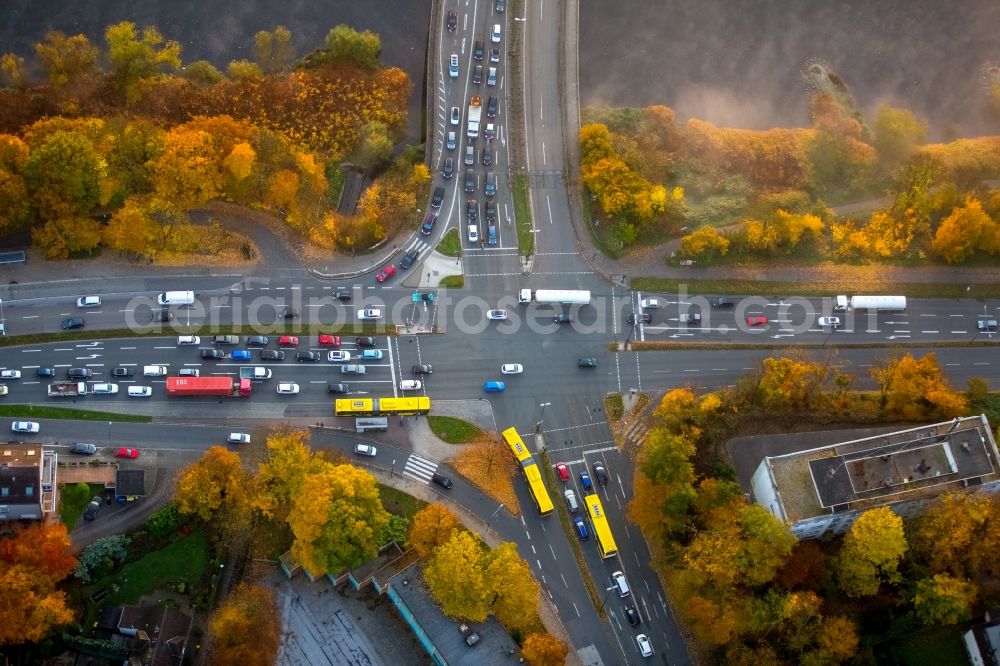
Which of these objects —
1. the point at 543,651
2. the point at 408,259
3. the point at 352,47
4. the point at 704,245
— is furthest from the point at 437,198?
the point at 543,651

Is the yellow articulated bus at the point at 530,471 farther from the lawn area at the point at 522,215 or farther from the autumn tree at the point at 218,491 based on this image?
the autumn tree at the point at 218,491

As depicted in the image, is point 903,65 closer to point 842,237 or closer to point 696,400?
point 842,237

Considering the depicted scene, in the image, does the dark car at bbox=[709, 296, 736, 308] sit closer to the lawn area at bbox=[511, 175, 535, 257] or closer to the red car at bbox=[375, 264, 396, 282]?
the lawn area at bbox=[511, 175, 535, 257]

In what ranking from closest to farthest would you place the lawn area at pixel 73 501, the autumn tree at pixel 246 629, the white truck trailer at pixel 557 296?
1. the autumn tree at pixel 246 629
2. the lawn area at pixel 73 501
3. the white truck trailer at pixel 557 296

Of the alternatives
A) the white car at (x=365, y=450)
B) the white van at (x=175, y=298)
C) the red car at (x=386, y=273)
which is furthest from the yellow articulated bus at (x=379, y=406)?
the white van at (x=175, y=298)

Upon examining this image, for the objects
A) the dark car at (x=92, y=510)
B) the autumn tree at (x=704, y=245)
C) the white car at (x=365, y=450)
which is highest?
the autumn tree at (x=704, y=245)

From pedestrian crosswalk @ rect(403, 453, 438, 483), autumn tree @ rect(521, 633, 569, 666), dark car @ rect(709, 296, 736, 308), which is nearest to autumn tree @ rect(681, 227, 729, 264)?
dark car @ rect(709, 296, 736, 308)

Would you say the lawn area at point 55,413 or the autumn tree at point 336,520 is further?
the lawn area at point 55,413

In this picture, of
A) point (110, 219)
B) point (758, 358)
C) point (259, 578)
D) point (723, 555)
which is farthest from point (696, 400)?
point (110, 219)
